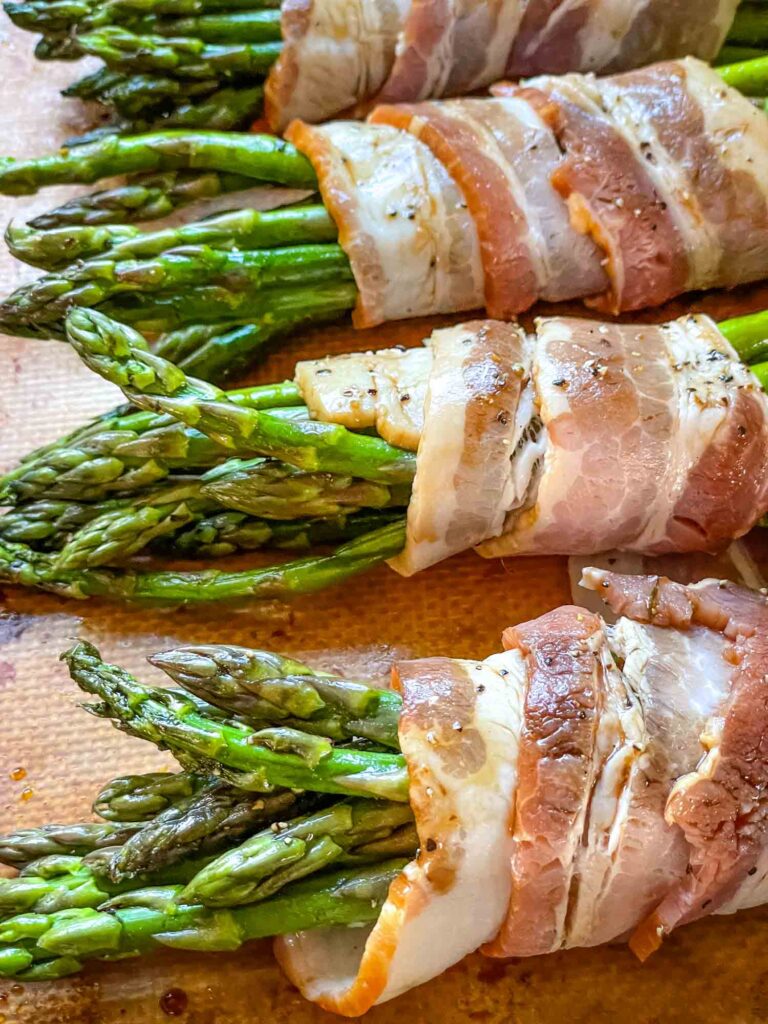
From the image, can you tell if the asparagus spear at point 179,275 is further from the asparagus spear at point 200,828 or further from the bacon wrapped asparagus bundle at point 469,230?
the asparagus spear at point 200,828

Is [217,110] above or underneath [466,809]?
above

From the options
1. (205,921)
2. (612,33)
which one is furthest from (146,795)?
(612,33)

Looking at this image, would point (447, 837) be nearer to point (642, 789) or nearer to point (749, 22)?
point (642, 789)

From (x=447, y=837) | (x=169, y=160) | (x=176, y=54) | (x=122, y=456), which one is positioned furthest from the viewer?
(x=176, y=54)

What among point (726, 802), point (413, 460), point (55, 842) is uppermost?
point (413, 460)

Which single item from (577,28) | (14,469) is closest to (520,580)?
(14,469)

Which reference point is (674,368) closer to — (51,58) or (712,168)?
(712,168)

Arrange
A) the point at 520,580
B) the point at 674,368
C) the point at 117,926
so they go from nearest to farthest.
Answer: the point at 117,926
the point at 674,368
the point at 520,580
